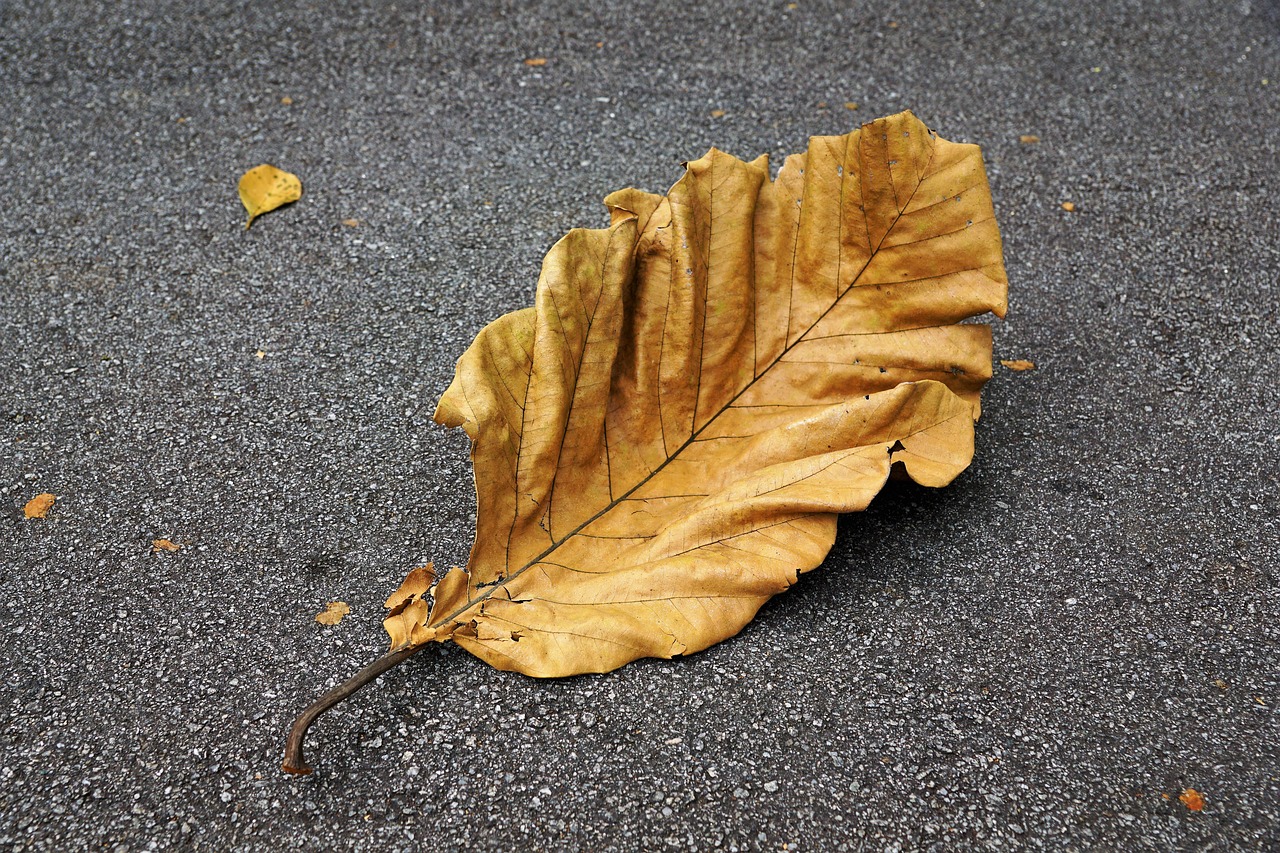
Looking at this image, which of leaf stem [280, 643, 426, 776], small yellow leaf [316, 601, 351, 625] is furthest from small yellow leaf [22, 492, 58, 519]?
leaf stem [280, 643, 426, 776]

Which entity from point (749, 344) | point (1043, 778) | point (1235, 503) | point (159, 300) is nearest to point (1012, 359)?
point (1235, 503)

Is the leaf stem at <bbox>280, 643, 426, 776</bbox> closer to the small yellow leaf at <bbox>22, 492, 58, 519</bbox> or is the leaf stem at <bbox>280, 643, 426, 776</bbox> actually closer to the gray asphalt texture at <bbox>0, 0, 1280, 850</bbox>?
the gray asphalt texture at <bbox>0, 0, 1280, 850</bbox>

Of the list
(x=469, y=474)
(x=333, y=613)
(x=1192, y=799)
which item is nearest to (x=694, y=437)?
(x=469, y=474)

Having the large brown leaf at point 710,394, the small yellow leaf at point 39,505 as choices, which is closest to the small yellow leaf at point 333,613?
the large brown leaf at point 710,394

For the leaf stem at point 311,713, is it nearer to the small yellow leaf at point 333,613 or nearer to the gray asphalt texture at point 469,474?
the gray asphalt texture at point 469,474

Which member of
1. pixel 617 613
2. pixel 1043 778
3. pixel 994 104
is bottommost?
pixel 1043 778

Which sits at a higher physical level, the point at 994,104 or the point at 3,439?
the point at 994,104

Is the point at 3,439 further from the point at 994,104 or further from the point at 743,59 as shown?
the point at 994,104
